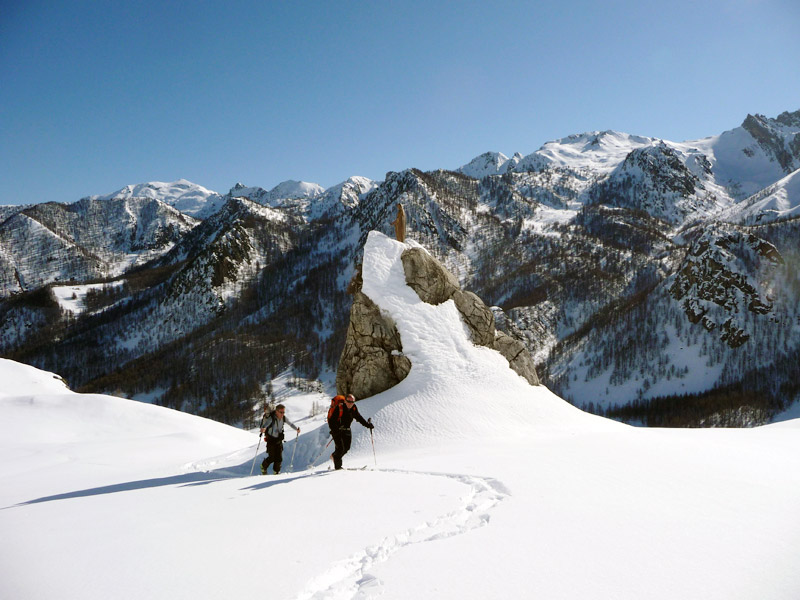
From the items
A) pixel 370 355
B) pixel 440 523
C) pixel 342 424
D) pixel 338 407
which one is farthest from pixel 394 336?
pixel 440 523

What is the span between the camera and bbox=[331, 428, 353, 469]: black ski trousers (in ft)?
43.2

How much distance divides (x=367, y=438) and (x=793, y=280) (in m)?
210

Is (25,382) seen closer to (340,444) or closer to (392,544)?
(340,444)

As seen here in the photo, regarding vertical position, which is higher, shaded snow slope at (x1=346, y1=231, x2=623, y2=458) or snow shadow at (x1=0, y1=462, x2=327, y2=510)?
shaded snow slope at (x1=346, y1=231, x2=623, y2=458)

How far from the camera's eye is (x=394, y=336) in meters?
21.5

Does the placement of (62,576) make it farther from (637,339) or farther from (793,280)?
(793,280)

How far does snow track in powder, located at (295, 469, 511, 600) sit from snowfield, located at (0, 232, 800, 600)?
29 mm

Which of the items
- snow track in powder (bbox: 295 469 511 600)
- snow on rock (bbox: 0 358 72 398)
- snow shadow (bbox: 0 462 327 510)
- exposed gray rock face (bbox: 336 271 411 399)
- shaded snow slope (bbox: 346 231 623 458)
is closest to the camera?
snow track in powder (bbox: 295 469 511 600)

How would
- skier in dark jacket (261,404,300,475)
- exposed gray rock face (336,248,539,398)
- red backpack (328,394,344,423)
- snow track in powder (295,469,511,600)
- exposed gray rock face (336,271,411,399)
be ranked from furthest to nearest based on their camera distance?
exposed gray rock face (336,248,539,398) → exposed gray rock face (336,271,411,399) → skier in dark jacket (261,404,300,475) → red backpack (328,394,344,423) → snow track in powder (295,469,511,600)

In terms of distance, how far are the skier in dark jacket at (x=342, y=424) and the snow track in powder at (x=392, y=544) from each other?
5.04 m

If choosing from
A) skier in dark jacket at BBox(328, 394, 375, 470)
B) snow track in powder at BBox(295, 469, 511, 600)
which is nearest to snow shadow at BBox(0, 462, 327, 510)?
skier in dark jacket at BBox(328, 394, 375, 470)

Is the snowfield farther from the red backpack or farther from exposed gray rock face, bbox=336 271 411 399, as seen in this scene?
exposed gray rock face, bbox=336 271 411 399

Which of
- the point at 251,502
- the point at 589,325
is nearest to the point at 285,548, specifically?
the point at 251,502


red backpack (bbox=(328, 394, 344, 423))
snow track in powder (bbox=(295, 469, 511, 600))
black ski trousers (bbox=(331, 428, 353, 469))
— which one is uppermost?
red backpack (bbox=(328, 394, 344, 423))
